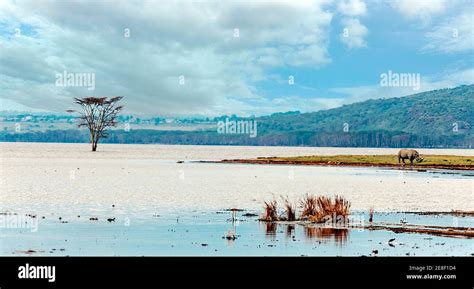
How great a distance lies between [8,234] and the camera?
2403 cm

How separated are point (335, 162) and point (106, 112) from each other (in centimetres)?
6353

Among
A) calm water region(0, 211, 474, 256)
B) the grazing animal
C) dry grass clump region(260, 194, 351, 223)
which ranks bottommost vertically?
calm water region(0, 211, 474, 256)

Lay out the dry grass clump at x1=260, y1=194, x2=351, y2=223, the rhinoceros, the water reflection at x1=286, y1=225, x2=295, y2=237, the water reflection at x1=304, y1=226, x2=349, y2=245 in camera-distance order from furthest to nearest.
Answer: the rhinoceros, the dry grass clump at x1=260, y1=194, x2=351, y2=223, the water reflection at x1=286, y1=225, x2=295, y2=237, the water reflection at x1=304, y1=226, x2=349, y2=245

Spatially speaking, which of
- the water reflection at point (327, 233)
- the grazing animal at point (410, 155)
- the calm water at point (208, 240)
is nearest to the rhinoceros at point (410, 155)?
the grazing animal at point (410, 155)

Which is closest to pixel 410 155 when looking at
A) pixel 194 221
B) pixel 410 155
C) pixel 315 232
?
pixel 410 155

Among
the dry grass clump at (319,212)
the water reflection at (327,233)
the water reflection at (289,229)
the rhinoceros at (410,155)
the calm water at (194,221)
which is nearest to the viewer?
the calm water at (194,221)

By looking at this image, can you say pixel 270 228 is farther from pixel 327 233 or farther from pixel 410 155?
pixel 410 155

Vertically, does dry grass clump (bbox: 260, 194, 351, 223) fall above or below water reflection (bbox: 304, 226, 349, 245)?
above

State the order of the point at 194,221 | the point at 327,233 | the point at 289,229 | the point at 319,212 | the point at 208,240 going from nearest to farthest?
the point at 208,240 < the point at 327,233 < the point at 289,229 < the point at 319,212 < the point at 194,221

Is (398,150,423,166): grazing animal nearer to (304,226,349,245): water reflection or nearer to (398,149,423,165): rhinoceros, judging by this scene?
(398,149,423,165): rhinoceros

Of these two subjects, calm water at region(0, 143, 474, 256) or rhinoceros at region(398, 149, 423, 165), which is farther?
rhinoceros at region(398, 149, 423, 165)

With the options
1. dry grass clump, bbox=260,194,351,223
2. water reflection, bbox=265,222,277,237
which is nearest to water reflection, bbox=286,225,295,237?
water reflection, bbox=265,222,277,237

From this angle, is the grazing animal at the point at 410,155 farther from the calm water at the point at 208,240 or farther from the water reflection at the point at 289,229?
the water reflection at the point at 289,229
